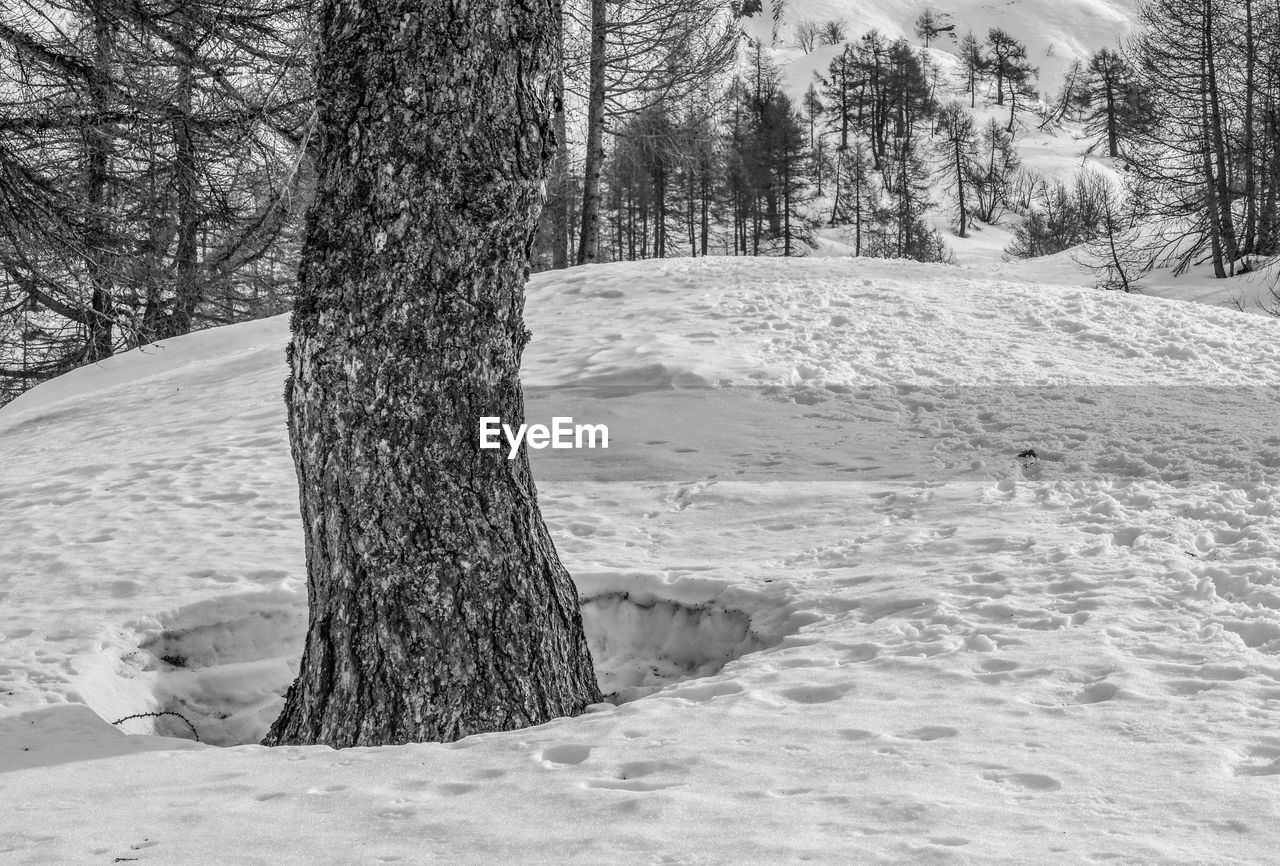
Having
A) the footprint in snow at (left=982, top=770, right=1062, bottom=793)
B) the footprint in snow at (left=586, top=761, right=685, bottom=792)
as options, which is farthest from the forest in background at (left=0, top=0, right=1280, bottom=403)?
the footprint in snow at (left=982, top=770, right=1062, bottom=793)

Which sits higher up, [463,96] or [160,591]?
[463,96]

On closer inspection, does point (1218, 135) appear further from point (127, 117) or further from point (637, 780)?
point (637, 780)

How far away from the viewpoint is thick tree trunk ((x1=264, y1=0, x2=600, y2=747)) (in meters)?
2.91

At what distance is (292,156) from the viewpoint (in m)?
7.64

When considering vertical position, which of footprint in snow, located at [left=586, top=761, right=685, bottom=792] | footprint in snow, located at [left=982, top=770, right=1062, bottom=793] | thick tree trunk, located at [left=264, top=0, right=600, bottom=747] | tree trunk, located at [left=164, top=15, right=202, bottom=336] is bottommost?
footprint in snow, located at [left=586, top=761, right=685, bottom=792]

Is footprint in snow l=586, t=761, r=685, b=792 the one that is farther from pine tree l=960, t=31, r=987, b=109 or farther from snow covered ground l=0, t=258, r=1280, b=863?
pine tree l=960, t=31, r=987, b=109

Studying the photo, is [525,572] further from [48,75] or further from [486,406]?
[48,75]

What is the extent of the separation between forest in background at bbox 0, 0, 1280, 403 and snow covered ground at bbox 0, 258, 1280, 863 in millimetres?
1691

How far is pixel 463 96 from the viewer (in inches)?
115

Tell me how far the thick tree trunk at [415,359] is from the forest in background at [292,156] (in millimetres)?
338

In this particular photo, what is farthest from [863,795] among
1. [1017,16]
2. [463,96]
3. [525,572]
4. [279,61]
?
[1017,16]

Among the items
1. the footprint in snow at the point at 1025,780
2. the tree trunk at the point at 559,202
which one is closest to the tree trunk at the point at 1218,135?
the tree trunk at the point at 559,202

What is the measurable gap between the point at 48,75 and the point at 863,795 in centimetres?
773

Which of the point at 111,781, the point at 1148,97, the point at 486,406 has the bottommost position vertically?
the point at 111,781
